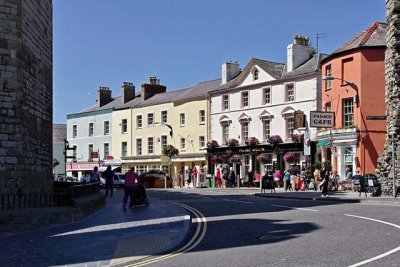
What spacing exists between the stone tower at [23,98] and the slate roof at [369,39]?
23.7m

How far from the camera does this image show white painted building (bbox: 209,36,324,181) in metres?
44.6

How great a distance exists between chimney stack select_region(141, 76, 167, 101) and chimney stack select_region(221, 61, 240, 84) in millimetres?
12742

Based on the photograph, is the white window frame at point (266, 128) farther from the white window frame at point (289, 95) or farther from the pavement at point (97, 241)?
the pavement at point (97, 241)

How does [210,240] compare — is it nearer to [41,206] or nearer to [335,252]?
[335,252]

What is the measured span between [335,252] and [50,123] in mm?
15106

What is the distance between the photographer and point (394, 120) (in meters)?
26.7

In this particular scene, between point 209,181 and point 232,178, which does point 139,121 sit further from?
point 232,178

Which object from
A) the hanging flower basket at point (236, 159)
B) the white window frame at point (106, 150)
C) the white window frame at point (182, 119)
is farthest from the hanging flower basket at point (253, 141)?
the white window frame at point (106, 150)

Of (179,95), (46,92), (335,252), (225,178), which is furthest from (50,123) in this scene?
(179,95)

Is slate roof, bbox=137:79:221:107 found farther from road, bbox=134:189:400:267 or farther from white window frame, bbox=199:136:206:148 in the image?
road, bbox=134:189:400:267

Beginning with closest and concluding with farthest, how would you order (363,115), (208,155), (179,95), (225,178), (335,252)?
(335,252) → (363,115) → (225,178) → (208,155) → (179,95)

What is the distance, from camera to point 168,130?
58656mm

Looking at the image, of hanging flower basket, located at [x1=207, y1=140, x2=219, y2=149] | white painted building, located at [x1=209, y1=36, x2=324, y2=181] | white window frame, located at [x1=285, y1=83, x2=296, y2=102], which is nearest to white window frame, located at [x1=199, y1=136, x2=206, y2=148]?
white painted building, located at [x1=209, y1=36, x2=324, y2=181]

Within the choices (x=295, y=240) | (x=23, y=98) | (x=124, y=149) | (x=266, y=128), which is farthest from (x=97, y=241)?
(x=124, y=149)
